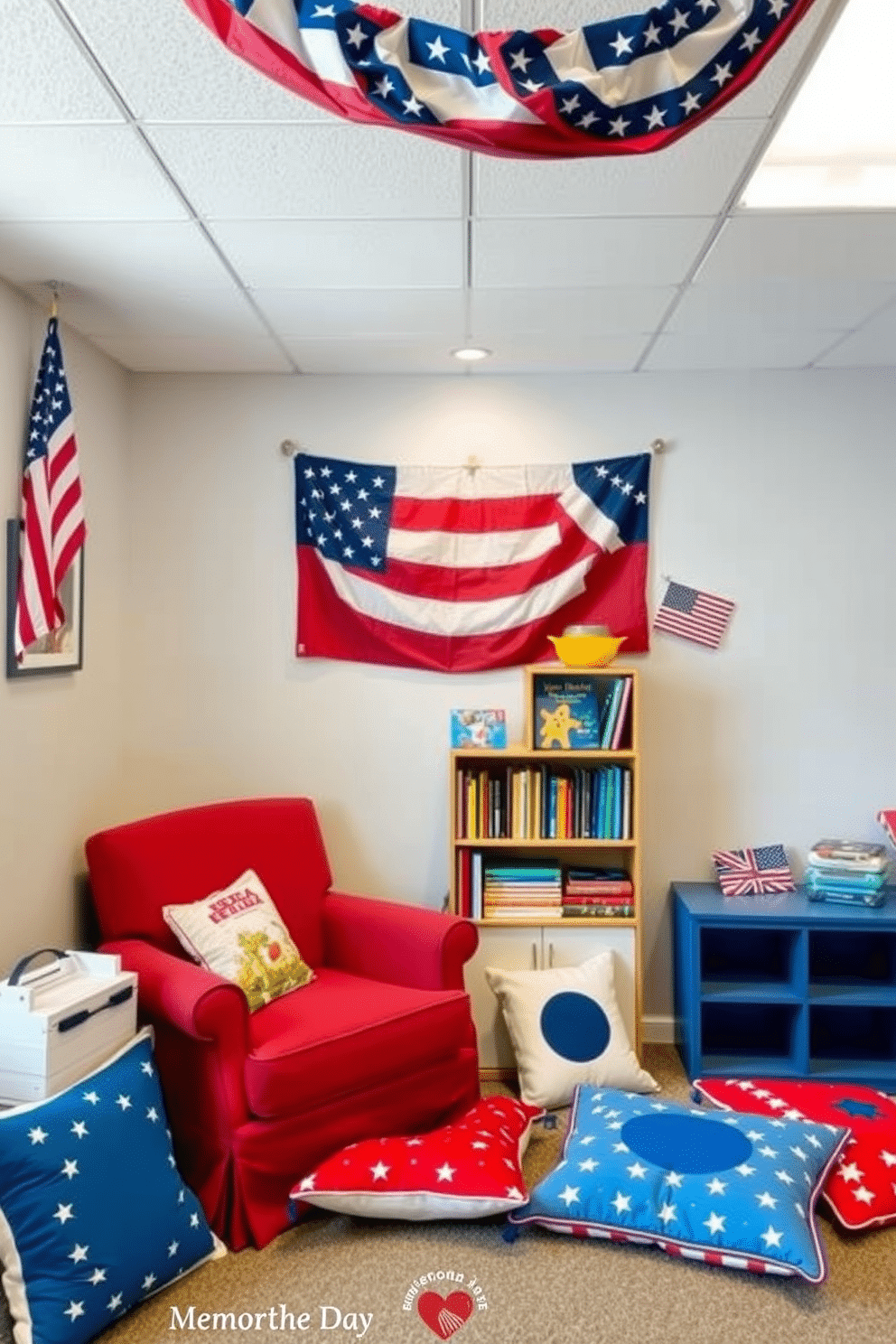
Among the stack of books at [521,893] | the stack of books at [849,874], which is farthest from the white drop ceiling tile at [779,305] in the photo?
the stack of books at [521,893]

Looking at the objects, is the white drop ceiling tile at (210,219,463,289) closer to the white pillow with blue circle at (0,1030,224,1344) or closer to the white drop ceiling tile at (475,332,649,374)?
the white drop ceiling tile at (475,332,649,374)

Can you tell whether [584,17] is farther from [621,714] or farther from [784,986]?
[784,986]

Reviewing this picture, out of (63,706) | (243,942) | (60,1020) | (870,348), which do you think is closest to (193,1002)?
(60,1020)

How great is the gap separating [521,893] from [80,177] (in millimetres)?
2463

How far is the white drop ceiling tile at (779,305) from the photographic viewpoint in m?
2.68

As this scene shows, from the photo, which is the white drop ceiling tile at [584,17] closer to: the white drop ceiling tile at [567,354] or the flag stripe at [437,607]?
the white drop ceiling tile at [567,354]

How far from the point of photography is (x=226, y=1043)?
7.87 ft

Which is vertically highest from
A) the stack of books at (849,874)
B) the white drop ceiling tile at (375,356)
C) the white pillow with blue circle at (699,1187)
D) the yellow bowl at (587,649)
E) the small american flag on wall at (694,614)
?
the white drop ceiling tile at (375,356)

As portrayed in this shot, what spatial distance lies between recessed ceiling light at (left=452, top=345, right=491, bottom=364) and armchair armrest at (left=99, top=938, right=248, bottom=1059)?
83.7 inches

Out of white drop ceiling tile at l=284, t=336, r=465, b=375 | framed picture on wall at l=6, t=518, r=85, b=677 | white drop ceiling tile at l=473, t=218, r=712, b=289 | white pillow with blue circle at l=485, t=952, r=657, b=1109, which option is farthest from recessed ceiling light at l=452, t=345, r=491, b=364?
white pillow with blue circle at l=485, t=952, r=657, b=1109

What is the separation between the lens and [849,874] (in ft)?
10.9

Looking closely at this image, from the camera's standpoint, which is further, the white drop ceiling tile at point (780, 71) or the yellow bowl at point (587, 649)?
the yellow bowl at point (587, 649)

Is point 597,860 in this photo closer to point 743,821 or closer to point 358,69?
point 743,821

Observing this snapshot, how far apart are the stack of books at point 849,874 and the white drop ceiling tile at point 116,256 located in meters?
2.69
